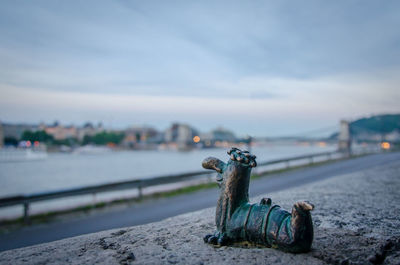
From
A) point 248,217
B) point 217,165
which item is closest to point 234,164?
point 217,165

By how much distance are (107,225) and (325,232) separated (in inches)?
222

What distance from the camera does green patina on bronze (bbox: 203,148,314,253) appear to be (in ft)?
7.66

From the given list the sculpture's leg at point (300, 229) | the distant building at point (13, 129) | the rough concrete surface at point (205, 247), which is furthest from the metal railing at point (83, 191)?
the distant building at point (13, 129)

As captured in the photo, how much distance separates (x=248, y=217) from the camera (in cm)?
254

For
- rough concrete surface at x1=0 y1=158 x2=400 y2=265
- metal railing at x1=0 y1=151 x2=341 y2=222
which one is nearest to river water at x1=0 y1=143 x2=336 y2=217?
metal railing at x1=0 y1=151 x2=341 y2=222

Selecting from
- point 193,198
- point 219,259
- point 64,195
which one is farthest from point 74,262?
point 193,198

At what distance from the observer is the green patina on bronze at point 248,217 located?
233 cm

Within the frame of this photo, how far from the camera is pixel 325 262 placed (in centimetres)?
229

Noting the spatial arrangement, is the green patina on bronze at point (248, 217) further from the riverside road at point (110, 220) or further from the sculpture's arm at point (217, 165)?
the riverside road at point (110, 220)

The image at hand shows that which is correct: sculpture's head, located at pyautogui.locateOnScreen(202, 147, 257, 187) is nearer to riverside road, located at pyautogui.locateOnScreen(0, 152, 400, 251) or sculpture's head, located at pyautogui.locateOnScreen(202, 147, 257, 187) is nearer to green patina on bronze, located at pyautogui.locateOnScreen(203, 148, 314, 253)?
green patina on bronze, located at pyautogui.locateOnScreen(203, 148, 314, 253)

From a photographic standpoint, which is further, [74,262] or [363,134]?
[363,134]

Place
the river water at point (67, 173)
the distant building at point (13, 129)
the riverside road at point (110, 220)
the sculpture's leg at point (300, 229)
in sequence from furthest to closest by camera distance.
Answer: the distant building at point (13, 129)
the river water at point (67, 173)
the riverside road at point (110, 220)
the sculpture's leg at point (300, 229)

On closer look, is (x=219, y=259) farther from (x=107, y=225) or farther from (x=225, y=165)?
(x=107, y=225)

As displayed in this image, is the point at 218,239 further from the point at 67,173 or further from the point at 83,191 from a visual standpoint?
the point at 67,173
